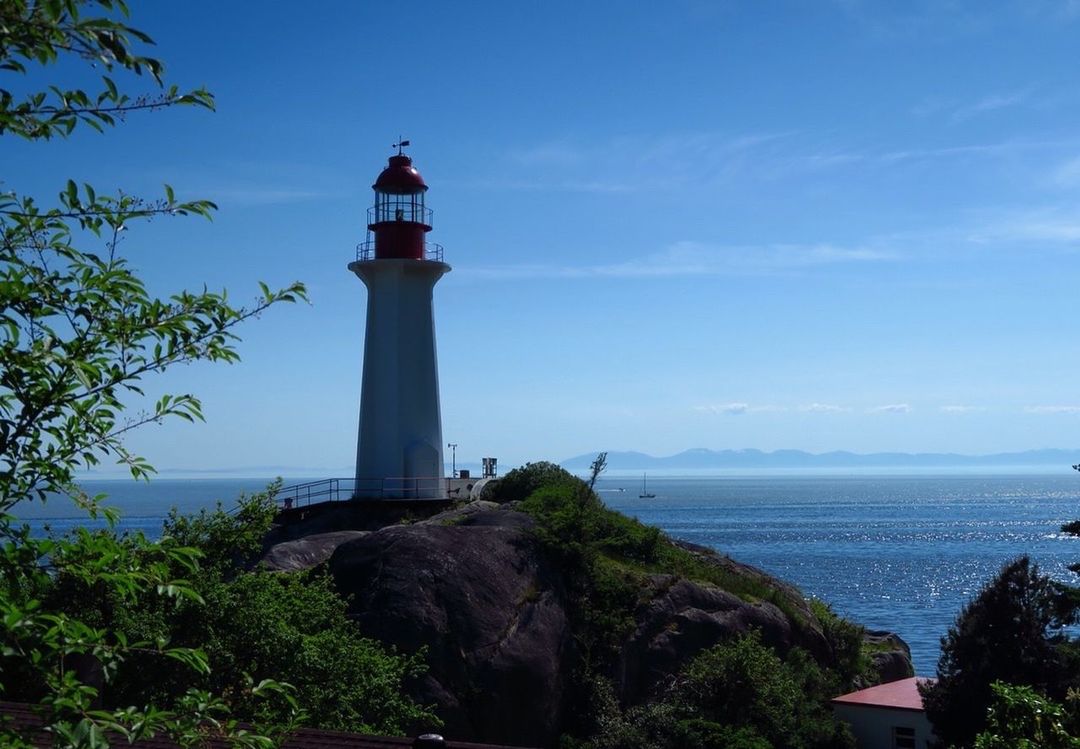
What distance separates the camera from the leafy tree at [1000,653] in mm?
24078

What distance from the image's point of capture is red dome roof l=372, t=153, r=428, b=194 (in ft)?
130

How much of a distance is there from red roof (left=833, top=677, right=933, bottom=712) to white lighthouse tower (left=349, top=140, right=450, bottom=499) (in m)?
16.2

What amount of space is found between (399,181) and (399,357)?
6390 millimetres

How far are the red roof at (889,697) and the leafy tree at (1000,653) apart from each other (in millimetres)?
1564

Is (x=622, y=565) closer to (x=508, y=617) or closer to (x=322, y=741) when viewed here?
(x=508, y=617)

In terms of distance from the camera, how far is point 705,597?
27.5 metres

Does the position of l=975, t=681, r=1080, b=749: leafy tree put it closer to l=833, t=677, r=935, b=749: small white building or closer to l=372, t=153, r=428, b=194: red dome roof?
l=833, t=677, r=935, b=749: small white building

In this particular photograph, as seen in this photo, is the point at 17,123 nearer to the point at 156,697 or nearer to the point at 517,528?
the point at 156,697

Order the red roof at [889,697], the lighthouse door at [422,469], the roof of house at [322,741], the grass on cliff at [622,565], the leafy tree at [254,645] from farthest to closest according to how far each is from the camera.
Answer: the lighthouse door at [422,469], the red roof at [889,697], the grass on cliff at [622,565], the leafy tree at [254,645], the roof of house at [322,741]

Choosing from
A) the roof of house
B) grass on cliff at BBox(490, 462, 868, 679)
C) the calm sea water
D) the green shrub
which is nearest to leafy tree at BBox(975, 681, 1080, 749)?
the roof of house

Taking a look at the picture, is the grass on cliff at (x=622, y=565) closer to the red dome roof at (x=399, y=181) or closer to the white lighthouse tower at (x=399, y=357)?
the white lighthouse tower at (x=399, y=357)

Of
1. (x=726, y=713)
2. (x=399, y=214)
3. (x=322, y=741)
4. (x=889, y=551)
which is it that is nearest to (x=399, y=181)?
(x=399, y=214)

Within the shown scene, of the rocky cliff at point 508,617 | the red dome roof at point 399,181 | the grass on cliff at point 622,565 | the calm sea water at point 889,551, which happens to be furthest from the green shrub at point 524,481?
the calm sea water at point 889,551

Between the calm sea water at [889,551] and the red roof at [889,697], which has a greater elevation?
the red roof at [889,697]
